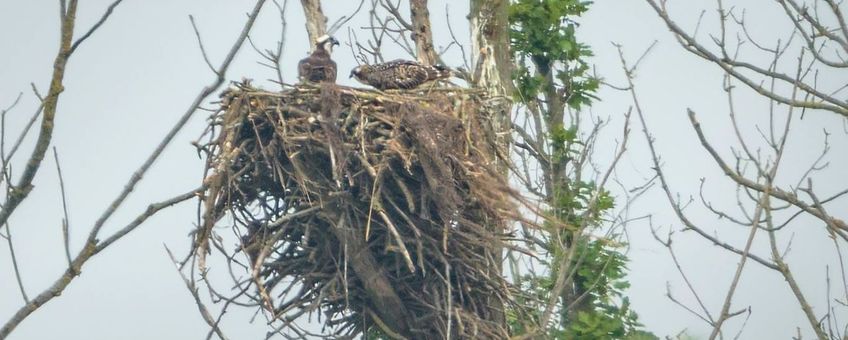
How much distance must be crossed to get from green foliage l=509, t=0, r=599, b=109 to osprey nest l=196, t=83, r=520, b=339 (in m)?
5.28

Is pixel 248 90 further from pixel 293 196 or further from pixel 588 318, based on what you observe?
pixel 588 318

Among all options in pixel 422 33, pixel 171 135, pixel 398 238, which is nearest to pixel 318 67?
pixel 422 33

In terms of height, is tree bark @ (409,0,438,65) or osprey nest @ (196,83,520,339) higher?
tree bark @ (409,0,438,65)

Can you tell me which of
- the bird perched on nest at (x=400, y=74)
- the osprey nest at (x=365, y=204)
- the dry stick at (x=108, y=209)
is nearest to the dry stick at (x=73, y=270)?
the dry stick at (x=108, y=209)

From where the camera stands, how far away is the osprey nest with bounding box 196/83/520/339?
6.96 metres

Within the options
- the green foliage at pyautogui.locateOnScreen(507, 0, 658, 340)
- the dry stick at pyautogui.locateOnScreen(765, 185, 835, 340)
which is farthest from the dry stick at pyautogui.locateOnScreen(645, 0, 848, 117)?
the green foliage at pyautogui.locateOnScreen(507, 0, 658, 340)

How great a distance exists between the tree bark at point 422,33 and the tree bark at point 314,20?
69cm

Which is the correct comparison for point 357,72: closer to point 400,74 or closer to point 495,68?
point 400,74

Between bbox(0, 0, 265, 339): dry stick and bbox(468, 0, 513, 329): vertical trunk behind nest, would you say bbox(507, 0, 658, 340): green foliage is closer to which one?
bbox(468, 0, 513, 329): vertical trunk behind nest

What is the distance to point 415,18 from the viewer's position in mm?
9789

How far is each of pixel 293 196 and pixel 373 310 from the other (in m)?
0.87

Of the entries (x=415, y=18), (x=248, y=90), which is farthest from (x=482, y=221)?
(x=415, y=18)

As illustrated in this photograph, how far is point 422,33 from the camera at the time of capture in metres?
9.73

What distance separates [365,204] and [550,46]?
19.9 feet
